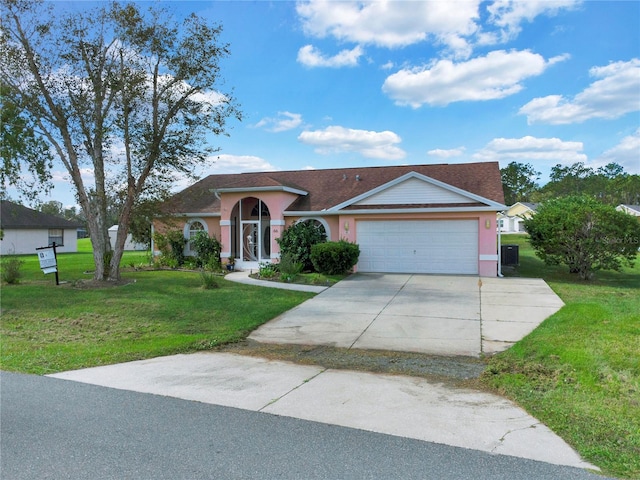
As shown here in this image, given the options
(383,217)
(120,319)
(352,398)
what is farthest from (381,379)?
(383,217)

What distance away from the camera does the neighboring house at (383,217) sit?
1725 cm

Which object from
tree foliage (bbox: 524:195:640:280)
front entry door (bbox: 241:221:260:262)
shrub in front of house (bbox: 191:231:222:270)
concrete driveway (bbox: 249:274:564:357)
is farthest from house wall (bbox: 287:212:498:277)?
shrub in front of house (bbox: 191:231:222:270)

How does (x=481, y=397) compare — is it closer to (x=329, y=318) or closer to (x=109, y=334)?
(x=329, y=318)

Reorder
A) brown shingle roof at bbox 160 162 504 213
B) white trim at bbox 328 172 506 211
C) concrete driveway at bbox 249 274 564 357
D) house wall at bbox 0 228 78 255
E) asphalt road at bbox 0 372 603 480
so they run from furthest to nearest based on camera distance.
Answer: house wall at bbox 0 228 78 255
brown shingle roof at bbox 160 162 504 213
white trim at bbox 328 172 506 211
concrete driveway at bbox 249 274 564 357
asphalt road at bbox 0 372 603 480

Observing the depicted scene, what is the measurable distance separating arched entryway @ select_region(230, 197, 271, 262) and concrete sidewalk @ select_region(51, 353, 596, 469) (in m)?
13.7

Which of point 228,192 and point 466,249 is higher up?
point 228,192

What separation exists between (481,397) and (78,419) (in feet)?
14.3

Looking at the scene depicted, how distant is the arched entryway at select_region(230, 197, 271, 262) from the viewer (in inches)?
813

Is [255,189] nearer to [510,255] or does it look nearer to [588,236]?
[510,255]

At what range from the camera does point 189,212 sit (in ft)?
70.3

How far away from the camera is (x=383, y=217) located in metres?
18.2

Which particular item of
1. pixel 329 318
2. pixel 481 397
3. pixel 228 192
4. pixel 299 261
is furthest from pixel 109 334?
pixel 228 192

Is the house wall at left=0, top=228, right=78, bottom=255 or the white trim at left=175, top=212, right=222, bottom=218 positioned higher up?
the white trim at left=175, top=212, right=222, bottom=218

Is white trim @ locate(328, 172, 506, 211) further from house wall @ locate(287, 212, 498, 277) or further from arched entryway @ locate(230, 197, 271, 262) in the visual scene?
arched entryway @ locate(230, 197, 271, 262)
